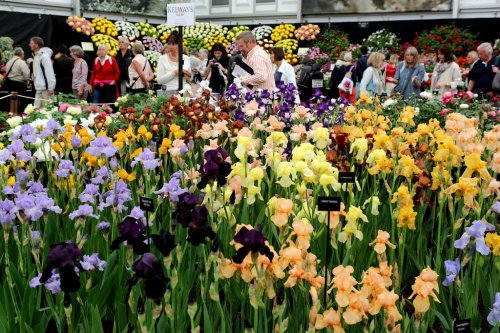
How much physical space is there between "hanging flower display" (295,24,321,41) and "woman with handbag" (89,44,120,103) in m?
6.94

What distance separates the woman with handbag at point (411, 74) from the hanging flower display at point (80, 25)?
25.5ft

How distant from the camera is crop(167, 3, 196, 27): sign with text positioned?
571cm

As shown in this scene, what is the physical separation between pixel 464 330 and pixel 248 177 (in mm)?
951

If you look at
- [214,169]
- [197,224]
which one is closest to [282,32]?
[214,169]

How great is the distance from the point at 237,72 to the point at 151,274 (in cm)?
429

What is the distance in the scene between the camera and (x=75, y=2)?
569 inches

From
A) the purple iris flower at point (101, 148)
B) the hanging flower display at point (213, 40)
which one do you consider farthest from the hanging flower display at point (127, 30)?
the purple iris flower at point (101, 148)

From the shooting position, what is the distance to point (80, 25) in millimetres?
12562

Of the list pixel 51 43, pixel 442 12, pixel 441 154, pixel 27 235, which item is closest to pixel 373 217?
pixel 441 154

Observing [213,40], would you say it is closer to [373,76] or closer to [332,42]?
[332,42]

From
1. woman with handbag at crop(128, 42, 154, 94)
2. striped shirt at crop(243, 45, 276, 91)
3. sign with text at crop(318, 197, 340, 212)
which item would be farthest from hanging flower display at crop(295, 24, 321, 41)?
sign with text at crop(318, 197, 340, 212)

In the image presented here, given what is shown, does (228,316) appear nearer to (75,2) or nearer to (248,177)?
(248,177)

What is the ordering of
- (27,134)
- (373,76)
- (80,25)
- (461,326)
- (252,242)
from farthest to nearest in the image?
1. (80,25)
2. (373,76)
3. (27,134)
4. (252,242)
5. (461,326)

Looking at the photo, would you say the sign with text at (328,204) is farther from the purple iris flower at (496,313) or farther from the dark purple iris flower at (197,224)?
the purple iris flower at (496,313)
